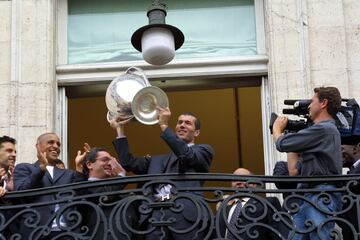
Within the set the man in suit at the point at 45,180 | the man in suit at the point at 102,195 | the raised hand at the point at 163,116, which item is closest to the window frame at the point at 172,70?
the man in suit at the point at 45,180

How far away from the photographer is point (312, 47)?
36.4ft

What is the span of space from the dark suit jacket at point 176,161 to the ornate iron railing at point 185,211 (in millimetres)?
102

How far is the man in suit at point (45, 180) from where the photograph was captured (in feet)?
28.6

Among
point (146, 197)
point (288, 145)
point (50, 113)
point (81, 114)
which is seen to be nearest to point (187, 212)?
point (146, 197)

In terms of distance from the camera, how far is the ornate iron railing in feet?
27.8

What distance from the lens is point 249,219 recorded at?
332 inches

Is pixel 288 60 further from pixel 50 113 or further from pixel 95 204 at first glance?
pixel 95 204

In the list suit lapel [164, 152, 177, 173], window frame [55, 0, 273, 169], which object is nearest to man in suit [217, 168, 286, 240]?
suit lapel [164, 152, 177, 173]

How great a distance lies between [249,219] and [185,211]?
51 centimetres

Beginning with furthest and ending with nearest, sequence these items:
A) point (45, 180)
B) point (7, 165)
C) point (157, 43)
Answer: point (7, 165), point (157, 43), point (45, 180)

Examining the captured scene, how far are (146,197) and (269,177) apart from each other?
3.06 feet

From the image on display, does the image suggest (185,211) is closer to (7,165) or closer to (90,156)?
(90,156)

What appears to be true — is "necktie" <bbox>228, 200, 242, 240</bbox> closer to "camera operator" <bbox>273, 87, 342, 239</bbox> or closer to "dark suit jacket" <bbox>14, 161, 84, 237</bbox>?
"camera operator" <bbox>273, 87, 342, 239</bbox>

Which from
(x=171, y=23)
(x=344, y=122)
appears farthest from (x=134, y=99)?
(x=171, y=23)
